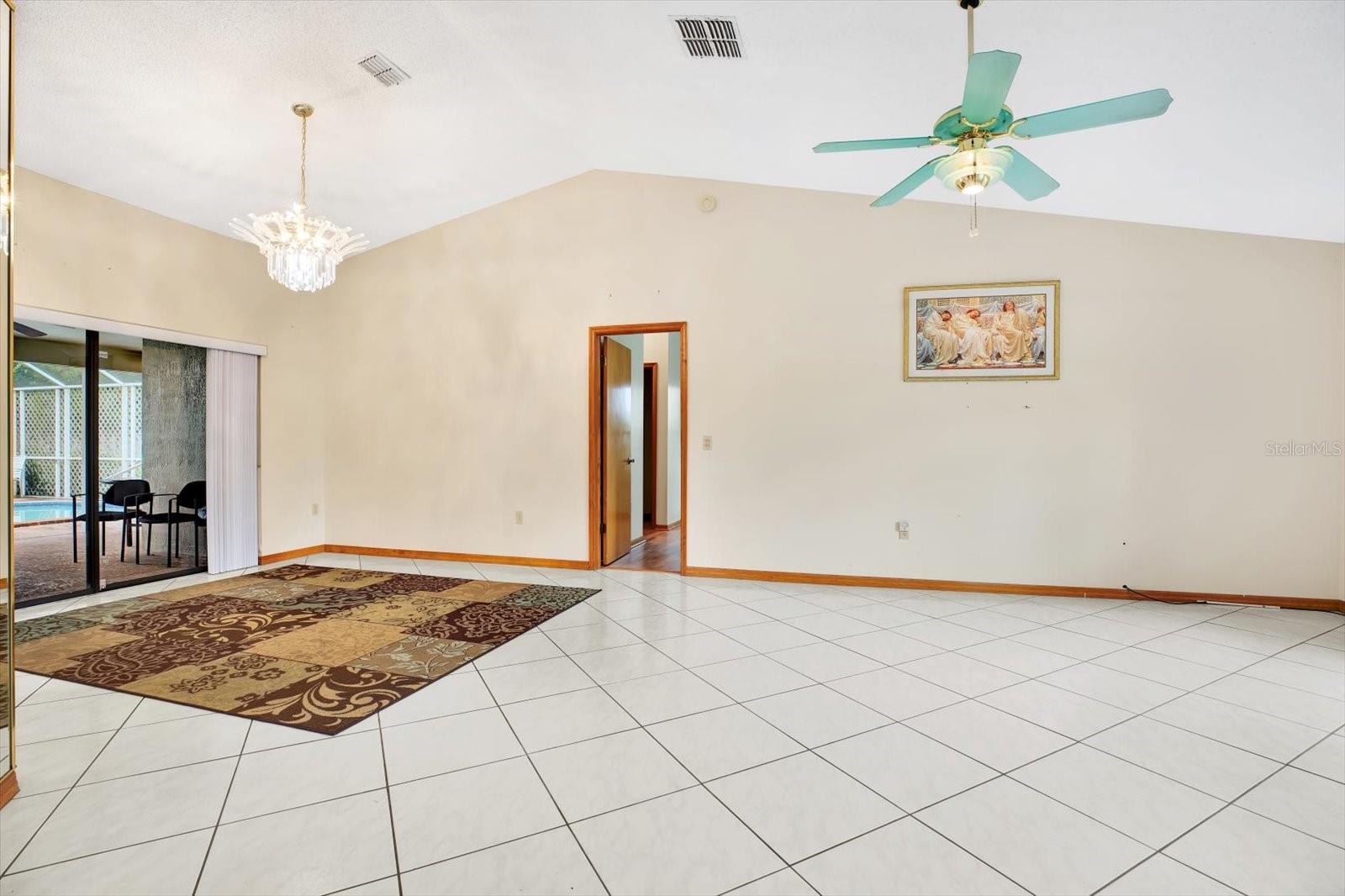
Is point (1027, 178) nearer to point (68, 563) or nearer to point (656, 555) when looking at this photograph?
A: point (656, 555)

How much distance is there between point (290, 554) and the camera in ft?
18.7

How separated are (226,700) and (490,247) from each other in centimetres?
424

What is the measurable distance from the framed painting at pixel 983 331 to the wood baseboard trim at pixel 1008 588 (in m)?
1.61

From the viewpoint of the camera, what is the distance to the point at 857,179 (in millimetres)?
4387

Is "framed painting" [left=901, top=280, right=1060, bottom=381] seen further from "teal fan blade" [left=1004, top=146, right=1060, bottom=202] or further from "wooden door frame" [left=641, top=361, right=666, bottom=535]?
"wooden door frame" [left=641, top=361, right=666, bottom=535]

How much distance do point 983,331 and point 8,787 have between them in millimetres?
5598

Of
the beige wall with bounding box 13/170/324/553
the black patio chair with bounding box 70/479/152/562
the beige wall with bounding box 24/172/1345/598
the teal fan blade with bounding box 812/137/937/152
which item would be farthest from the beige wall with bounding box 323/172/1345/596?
the teal fan blade with bounding box 812/137/937/152

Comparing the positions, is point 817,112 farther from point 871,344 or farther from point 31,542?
point 31,542

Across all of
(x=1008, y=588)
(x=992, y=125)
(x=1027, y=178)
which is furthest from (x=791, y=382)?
(x=992, y=125)

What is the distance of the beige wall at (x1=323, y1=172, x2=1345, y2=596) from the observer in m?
4.19

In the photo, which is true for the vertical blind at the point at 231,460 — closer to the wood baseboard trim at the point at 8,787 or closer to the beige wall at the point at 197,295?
the beige wall at the point at 197,295

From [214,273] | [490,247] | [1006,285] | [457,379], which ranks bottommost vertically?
[457,379]

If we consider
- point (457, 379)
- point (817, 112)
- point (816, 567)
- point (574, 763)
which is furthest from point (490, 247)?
point (574, 763)
